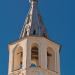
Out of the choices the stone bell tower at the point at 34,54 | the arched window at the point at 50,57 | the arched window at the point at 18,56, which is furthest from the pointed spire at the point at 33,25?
the arched window at the point at 50,57

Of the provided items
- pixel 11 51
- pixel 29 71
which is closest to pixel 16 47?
pixel 11 51

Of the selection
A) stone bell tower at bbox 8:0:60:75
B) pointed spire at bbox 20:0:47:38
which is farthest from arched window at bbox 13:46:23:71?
pointed spire at bbox 20:0:47:38

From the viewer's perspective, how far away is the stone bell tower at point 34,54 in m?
52.7

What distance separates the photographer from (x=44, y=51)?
53.9 metres

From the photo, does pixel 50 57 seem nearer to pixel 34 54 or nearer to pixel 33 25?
pixel 34 54

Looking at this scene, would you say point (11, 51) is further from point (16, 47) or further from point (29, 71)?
point (29, 71)

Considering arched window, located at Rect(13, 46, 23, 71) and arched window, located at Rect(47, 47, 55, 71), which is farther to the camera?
arched window, located at Rect(47, 47, 55, 71)

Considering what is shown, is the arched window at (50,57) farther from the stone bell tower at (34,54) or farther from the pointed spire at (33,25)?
the pointed spire at (33,25)

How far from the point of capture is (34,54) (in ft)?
183

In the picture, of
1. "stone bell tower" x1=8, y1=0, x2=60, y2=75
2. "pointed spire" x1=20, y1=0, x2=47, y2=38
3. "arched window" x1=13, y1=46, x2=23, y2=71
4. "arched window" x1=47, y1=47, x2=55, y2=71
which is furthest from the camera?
"pointed spire" x1=20, y1=0, x2=47, y2=38

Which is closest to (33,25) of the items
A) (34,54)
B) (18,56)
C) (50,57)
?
(34,54)

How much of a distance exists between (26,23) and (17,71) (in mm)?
7576

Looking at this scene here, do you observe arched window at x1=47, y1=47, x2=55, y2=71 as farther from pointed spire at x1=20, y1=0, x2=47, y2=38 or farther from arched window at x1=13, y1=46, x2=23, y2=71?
arched window at x1=13, y1=46, x2=23, y2=71

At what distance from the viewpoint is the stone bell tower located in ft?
173
